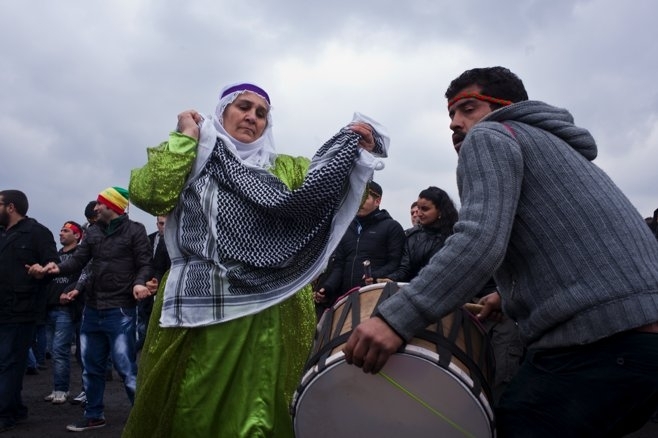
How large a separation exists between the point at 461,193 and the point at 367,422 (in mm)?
688

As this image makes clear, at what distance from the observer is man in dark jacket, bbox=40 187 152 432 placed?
18.0ft

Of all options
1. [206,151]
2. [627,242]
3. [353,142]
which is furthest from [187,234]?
[627,242]

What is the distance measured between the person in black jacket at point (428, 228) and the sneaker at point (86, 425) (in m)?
2.73

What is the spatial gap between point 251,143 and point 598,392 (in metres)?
2.09

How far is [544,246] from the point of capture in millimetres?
1736

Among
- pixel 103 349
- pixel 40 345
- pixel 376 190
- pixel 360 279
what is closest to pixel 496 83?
pixel 360 279

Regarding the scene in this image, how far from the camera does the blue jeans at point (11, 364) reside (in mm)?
5383

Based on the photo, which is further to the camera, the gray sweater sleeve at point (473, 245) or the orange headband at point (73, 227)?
the orange headband at point (73, 227)

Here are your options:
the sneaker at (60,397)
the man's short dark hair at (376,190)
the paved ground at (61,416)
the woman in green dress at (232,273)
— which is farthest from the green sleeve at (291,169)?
the sneaker at (60,397)

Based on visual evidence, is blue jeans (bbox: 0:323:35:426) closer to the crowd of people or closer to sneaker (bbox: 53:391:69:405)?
the crowd of people

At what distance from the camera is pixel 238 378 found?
2764mm

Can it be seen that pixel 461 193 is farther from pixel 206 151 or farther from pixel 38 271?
pixel 38 271


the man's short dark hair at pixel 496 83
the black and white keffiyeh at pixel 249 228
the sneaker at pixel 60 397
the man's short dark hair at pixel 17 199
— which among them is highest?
the man's short dark hair at pixel 17 199

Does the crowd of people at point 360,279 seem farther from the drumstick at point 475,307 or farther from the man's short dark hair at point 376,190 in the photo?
the man's short dark hair at point 376,190
